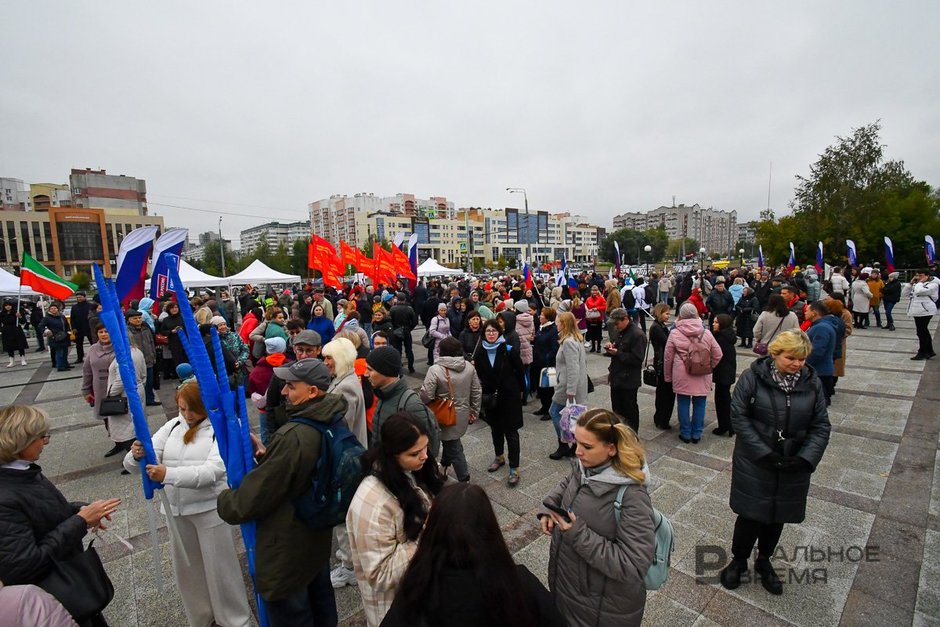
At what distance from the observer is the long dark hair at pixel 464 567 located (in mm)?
1259

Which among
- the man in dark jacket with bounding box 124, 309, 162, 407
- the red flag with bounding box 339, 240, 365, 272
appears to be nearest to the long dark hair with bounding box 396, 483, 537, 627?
the man in dark jacket with bounding box 124, 309, 162, 407

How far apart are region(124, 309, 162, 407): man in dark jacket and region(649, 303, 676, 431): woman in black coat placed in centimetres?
778

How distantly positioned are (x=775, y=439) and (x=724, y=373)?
3.35m

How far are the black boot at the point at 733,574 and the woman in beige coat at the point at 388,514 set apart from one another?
2.56 metres

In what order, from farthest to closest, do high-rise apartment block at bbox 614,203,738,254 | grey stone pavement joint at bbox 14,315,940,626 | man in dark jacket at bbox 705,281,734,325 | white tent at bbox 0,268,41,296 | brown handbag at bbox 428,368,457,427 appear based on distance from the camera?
high-rise apartment block at bbox 614,203,738,254 → white tent at bbox 0,268,41,296 → man in dark jacket at bbox 705,281,734,325 → brown handbag at bbox 428,368,457,427 → grey stone pavement joint at bbox 14,315,940,626

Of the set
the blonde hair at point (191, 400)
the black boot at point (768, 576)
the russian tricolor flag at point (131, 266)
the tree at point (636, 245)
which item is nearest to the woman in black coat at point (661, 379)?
the black boot at point (768, 576)

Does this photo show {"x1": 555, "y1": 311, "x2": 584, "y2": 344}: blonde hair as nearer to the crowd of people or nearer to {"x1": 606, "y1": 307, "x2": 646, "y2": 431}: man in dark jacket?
the crowd of people

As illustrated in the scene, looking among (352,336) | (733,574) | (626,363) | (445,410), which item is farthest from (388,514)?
(626,363)

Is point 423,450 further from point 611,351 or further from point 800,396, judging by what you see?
point 611,351

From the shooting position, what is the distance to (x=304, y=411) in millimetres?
2148

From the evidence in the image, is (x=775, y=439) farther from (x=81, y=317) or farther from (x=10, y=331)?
(x=10, y=331)

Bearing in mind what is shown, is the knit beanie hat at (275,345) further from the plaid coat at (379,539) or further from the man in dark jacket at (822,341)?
the man in dark jacket at (822,341)

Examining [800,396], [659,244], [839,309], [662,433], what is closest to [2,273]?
[662,433]

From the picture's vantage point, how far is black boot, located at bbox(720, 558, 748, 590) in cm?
307
